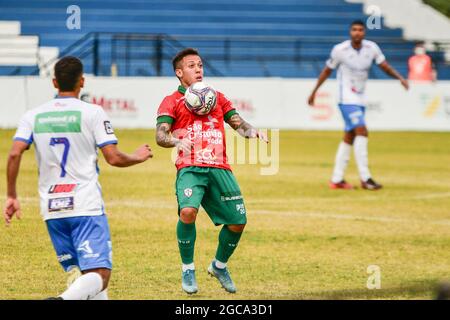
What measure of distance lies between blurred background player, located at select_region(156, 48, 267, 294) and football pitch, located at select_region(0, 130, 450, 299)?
274 millimetres

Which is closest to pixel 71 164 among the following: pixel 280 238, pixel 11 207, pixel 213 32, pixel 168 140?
pixel 11 207

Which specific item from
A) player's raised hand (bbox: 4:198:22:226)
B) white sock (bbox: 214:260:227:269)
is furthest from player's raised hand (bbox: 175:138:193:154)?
player's raised hand (bbox: 4:198:22:226)

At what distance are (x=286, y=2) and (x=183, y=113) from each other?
30.0 m

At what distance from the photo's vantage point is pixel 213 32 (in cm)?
3694

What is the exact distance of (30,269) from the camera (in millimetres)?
9195

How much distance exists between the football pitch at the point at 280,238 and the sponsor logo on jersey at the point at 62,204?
157 centimetres

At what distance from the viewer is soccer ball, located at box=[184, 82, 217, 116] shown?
27.0 ft

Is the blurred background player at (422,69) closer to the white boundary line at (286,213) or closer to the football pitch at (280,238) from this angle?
the football pitch at (280,238)

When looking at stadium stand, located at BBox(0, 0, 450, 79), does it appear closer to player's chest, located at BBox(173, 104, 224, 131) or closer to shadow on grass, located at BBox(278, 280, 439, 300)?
player's chest, located at BBox(173, 104, 224, 131)

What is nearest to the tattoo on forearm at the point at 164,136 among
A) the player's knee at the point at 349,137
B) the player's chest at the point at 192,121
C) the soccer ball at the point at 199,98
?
the player's chest at the point at 192,121

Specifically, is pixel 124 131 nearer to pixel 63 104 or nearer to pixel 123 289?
pixel 123 289

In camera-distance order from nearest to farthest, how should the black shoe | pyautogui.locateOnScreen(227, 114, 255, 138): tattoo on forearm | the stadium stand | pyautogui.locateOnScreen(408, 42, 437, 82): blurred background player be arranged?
pyautogui.locateOnScreen(227, 114, 255, 138): tattoo on forearm, the black shoe, pyautogui.locateOnScreen(408, 42, 437, 82): blurred background player, the stadium stand

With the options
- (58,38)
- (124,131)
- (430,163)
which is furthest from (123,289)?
(58,38)

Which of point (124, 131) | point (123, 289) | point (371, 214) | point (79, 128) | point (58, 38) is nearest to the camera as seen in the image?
point (79, 128)
